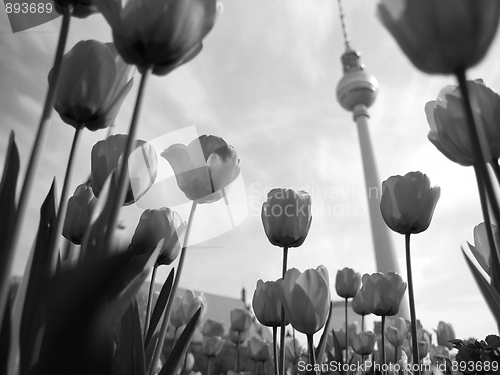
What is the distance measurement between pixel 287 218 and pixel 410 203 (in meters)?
0.39

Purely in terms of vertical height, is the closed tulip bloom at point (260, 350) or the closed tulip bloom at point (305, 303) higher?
the closed tulip bloom at point (305, 303)

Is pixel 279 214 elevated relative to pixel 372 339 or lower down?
elevated

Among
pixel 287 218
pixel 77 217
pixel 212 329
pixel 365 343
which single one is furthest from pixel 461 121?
pixel 212 329

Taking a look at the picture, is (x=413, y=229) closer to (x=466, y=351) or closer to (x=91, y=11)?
(x=466, y=351)

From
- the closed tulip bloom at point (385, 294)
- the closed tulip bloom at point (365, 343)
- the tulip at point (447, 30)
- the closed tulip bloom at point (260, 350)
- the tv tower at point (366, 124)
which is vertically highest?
the tv tower at point (366, 124)

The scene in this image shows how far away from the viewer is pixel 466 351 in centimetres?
69

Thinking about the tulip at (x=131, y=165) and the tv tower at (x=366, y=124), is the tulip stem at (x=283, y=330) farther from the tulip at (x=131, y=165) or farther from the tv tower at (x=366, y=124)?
the tv tower at (x=366, y=124)

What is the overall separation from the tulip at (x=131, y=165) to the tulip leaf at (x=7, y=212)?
0.25 metres

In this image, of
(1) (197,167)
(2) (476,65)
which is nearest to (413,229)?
(1) (197,167)

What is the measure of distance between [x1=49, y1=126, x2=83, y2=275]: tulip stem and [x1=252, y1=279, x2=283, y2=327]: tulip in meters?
0.85

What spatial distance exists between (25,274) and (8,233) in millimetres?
71

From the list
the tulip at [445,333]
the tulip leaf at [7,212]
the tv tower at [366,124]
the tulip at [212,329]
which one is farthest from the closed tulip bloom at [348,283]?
the tv tower at [366,124]

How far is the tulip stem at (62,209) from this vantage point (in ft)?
1.63

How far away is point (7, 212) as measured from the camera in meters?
0.48
